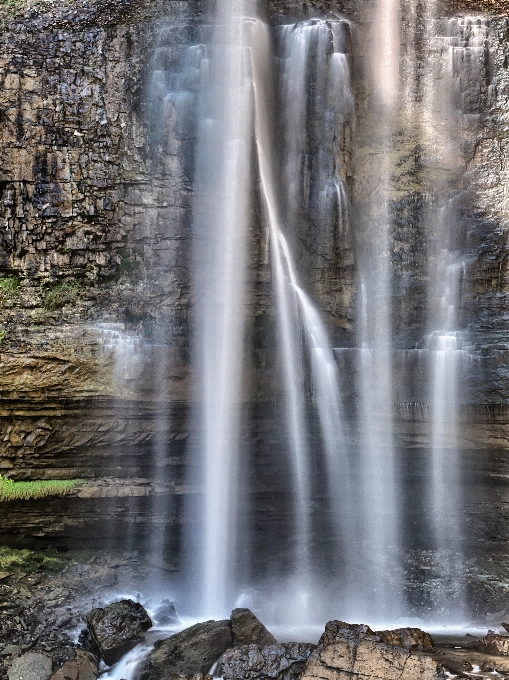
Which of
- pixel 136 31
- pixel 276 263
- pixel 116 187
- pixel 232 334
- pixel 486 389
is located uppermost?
pixel 136 31

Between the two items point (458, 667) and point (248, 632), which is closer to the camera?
point (458, 667)

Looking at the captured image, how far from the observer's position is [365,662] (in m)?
9.48

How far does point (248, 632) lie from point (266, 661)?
898 millimetres

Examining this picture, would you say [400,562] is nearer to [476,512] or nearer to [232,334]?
[476,512]

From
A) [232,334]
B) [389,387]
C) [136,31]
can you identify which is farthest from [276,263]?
[136,31]

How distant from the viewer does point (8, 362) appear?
43.5ft

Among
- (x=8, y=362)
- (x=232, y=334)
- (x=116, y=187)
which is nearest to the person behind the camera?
(x=8, y=362)

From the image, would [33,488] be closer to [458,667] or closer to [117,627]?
[117,627]

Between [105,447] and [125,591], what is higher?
[105,447]

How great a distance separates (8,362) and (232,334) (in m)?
4.30

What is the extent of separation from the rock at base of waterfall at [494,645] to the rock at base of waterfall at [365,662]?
1.36m

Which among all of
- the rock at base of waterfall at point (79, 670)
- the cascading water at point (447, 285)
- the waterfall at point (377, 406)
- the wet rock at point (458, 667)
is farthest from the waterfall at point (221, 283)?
the wet rock at point (458, 667)

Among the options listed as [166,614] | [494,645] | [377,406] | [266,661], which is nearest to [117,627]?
[166,614]

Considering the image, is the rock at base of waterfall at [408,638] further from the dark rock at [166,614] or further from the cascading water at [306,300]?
the dark rock at [166,614]
